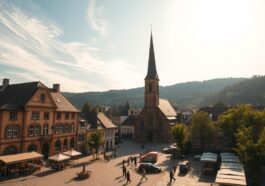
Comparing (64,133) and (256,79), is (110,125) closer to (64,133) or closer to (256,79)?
(64,133)

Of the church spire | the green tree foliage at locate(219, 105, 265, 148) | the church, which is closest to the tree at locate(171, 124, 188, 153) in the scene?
the green tree foliage at locate(219, 105, 265, 148)

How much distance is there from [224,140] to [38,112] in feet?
119

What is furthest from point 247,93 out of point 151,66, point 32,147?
point 32,147

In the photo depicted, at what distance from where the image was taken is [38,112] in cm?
3953

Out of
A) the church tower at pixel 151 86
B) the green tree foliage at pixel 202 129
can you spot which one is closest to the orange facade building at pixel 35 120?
the green tree foliage at pixel 202 129

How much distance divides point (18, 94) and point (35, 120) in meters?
5.43

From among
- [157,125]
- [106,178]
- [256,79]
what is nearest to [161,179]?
[106,178]

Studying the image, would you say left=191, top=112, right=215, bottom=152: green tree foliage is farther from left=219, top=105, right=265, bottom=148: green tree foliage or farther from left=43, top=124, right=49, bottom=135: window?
left=43, top=124, right=49, bottom=135: window

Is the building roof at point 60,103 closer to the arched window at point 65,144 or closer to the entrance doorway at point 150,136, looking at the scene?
the arched window at point 65,144

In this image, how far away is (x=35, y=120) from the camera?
38.8 metres

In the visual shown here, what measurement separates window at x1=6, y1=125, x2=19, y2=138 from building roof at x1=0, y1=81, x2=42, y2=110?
9.16 ft

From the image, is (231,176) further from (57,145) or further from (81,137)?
(81,137)

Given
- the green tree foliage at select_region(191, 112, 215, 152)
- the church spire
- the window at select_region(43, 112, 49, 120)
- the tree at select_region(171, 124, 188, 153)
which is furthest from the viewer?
the church spire

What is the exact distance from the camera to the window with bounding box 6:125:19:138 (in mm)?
34375
